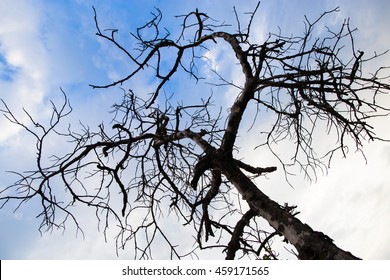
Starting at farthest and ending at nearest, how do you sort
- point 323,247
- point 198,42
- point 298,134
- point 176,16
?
point 198,42, point 176,16, point 298,134, point 323,247

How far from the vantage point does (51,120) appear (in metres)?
3.20

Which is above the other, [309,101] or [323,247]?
[309,101]

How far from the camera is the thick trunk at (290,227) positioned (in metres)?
1.96

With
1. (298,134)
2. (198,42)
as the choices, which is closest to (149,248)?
(298,134)

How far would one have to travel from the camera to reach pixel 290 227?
2.25 metres

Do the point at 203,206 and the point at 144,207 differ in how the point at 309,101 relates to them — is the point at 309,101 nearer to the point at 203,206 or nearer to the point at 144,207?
the point at 203,206

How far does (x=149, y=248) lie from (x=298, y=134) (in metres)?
2.45

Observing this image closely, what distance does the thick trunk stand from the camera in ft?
6.43

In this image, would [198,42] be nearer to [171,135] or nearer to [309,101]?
[171,135]

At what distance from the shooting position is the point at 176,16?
471 cm

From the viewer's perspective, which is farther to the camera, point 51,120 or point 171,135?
point 171,135
